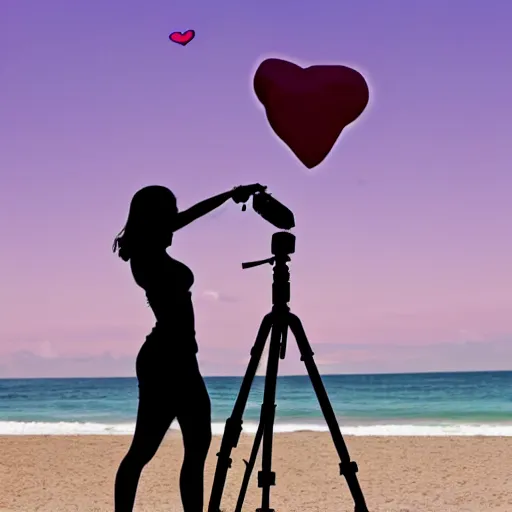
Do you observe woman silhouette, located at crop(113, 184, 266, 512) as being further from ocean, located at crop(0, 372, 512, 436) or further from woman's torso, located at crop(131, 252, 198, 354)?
ocean, located at crop(0, 372, 512, 436)

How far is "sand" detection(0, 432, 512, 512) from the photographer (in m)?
6.09

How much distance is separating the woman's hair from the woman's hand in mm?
265

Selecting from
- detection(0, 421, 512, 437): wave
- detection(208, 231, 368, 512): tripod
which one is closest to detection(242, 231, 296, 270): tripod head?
detection(208, 231, 368, 512): tripod

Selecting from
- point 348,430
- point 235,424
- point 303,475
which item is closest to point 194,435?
point 235,424

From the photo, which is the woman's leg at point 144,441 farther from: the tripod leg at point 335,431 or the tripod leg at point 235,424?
the tripod leg at point 335,431

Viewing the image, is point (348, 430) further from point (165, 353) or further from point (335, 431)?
point (165, 353)

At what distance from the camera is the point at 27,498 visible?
6.46 m

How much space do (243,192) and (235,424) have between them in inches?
37.5

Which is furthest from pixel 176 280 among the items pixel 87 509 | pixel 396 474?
pixel 396 474

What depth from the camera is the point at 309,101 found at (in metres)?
3.55

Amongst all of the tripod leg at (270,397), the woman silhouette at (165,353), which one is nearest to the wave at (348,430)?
the tripod leg at (270,397)

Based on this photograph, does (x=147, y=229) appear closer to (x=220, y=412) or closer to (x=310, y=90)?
(x=310, y=90)

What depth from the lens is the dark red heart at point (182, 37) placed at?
372cm

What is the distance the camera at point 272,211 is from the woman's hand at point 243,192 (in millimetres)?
46
